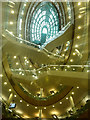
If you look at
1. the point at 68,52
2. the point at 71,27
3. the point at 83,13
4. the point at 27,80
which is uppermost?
the point at 83,13

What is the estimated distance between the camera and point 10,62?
934 cm

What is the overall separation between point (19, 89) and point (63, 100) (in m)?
3.82

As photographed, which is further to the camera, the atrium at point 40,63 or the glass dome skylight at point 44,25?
the glass dome skylight at point 44,25

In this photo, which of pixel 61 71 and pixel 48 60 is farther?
pixel 48 60

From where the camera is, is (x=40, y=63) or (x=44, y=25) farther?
(x=44, y=25)

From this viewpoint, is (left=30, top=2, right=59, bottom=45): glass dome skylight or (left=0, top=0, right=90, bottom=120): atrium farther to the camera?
(left=30, top=2, right=59, bottom=45): glass dome skylight

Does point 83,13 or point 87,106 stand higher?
point 83,13

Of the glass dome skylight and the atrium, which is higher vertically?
the glass dome skylight

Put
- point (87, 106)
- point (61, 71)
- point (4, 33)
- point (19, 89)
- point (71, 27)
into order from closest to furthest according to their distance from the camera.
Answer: point (87, 106) < point (61, 71) < point (4, 33) < point (71, 27) < point (19, 89)

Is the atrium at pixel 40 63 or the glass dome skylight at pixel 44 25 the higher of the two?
the glass dome skylight at pixel 44 25

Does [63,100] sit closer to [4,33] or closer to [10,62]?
[10,62]

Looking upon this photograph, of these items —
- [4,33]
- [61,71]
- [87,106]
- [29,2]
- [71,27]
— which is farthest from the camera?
[29,2]

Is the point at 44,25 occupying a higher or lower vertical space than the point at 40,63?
higher

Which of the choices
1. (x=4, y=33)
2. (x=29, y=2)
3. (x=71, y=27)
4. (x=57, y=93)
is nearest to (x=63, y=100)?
(x=57, y=93)
